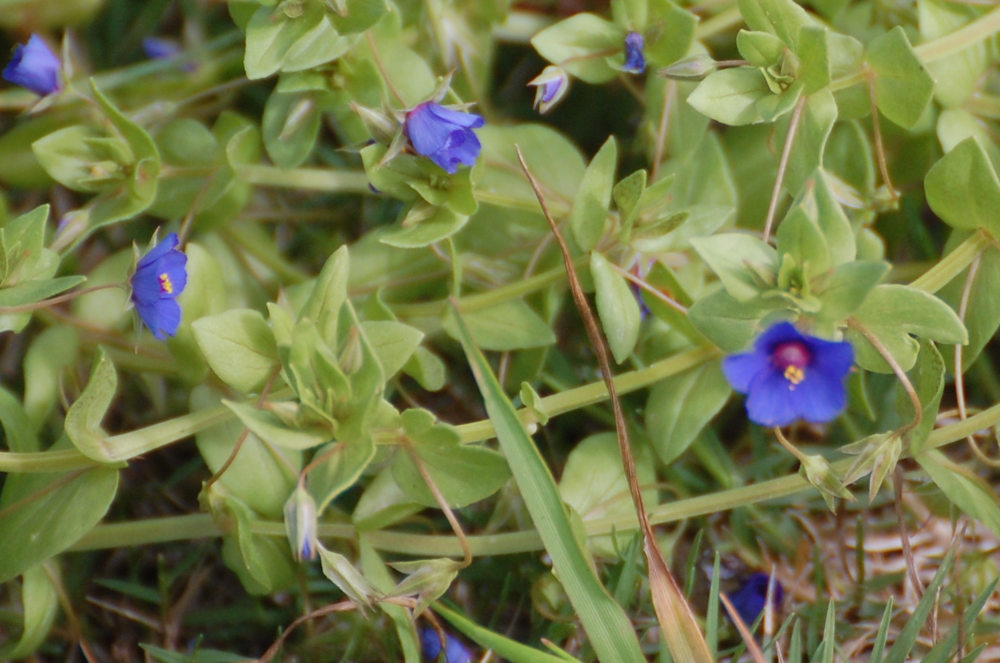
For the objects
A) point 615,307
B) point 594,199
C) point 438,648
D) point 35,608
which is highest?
point 594,199

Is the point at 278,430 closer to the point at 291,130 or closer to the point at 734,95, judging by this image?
the point at 291,130

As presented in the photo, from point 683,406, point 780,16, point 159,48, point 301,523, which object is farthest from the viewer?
point 159,48

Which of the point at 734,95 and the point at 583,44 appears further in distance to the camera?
the point at 583,44

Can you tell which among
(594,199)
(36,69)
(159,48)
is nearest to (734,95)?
(594,199)

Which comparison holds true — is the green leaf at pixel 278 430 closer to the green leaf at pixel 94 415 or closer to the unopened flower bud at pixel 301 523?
the unopened flower bud at pixel 301 523

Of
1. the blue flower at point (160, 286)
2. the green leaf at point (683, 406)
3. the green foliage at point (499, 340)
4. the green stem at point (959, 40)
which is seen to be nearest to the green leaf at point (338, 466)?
the green foliage at point (499, 340)

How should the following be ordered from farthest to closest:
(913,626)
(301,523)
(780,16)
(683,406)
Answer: (683,406) < (780,16) < (913,626) < (301,523)
